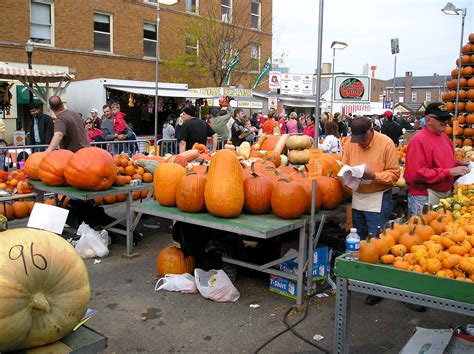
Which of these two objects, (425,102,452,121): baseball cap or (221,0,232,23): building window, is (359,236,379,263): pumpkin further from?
(221,0,232,23): building window

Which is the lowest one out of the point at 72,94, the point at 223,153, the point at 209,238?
the point at 209,238

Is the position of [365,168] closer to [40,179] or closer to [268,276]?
[268,276]

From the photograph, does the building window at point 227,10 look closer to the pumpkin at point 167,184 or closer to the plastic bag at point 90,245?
the plastic bag at point 90,245

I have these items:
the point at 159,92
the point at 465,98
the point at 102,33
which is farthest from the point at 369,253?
the point at 102,33

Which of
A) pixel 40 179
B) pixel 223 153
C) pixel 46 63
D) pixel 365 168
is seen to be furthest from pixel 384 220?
pixel 46 63

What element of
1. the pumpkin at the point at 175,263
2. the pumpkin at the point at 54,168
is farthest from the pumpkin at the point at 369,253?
the pumpkin at the point at 54,168

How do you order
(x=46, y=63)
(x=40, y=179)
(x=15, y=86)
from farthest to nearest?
(x=46, y=63)
(x=15, y=86)
(x=40, y=179)

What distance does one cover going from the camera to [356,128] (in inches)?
184

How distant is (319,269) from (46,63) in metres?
20.5

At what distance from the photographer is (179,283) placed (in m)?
5.08

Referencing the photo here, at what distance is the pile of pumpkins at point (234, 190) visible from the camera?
472cm

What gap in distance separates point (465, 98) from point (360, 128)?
693cm

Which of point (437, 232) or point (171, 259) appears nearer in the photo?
point (437, 232)

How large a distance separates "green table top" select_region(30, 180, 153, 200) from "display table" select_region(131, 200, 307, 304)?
97 cm
